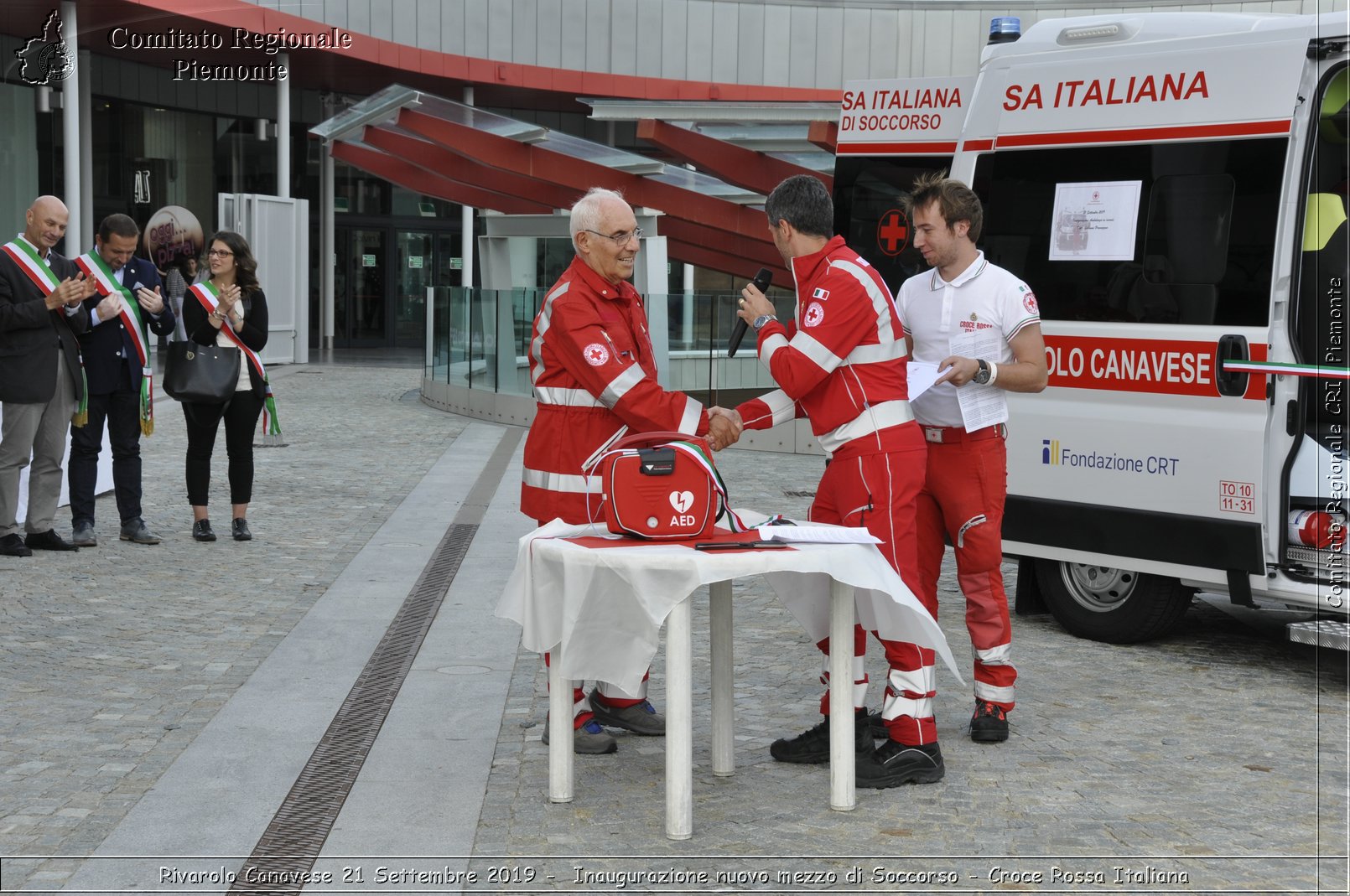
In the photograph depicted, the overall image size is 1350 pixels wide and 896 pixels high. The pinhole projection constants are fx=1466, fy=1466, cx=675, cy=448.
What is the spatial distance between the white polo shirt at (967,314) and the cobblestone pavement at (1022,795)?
47.7 inches

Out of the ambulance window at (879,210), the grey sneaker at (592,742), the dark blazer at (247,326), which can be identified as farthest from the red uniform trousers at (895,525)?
the dark blazer at (247,326)

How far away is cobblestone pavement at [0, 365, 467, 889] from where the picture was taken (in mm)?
4578

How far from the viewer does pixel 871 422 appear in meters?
4.80

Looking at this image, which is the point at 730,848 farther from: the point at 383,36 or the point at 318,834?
the point at 383,36

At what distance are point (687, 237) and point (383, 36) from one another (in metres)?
10.9

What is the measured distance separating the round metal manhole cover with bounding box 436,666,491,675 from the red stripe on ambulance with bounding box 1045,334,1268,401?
112 inches

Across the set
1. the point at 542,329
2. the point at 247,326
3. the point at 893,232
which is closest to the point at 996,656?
the point at 542,329

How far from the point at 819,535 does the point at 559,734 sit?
1.01 meters

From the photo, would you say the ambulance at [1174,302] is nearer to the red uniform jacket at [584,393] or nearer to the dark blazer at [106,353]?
the red uniform jacket at [584,393]

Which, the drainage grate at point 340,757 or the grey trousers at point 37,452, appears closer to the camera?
the drainage grate at point 340,757

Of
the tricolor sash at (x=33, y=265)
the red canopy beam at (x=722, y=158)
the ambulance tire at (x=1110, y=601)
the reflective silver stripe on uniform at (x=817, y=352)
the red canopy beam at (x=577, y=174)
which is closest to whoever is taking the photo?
the reflective silver stripe on uniform at (x=817, y=352)

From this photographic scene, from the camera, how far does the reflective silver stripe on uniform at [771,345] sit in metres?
4.73

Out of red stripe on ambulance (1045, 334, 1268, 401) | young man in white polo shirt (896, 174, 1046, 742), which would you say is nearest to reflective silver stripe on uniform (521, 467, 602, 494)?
young man in white polo shirt (896, 174, 1046, 742)

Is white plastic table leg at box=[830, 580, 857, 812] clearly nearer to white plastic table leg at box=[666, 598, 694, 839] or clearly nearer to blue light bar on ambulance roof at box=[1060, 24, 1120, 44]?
white plastic table leg at box=[666, 598, 694, 839]
